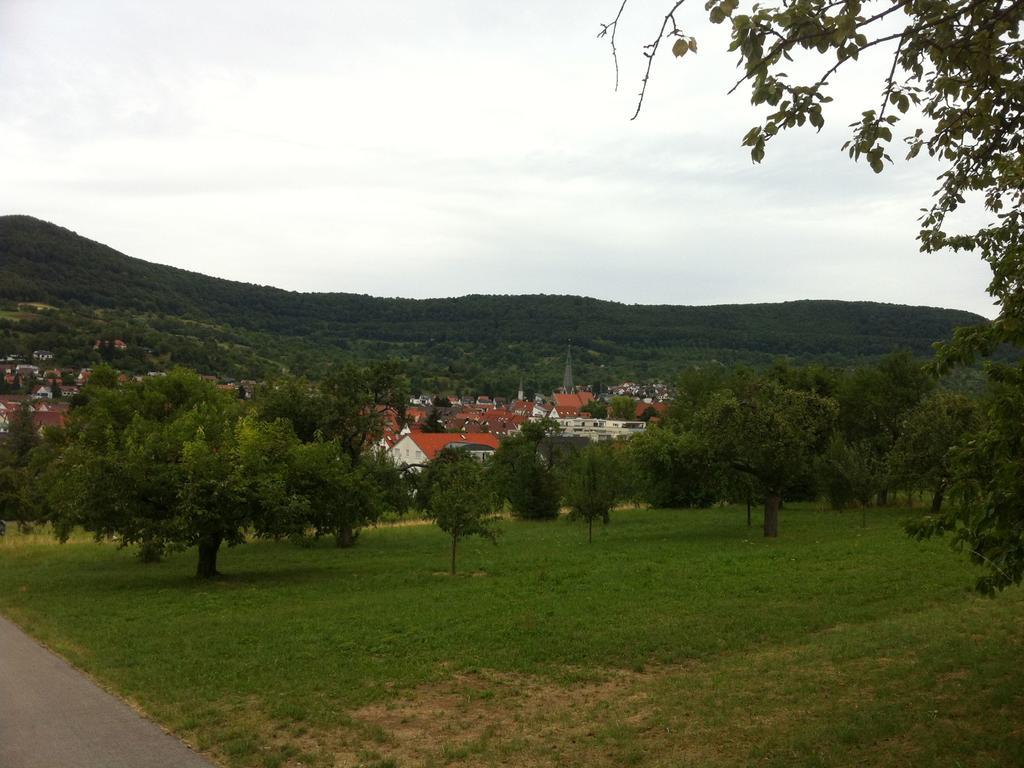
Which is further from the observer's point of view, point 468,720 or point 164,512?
point 164,512

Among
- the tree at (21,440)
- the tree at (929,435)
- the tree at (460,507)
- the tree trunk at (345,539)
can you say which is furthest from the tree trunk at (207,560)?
the tree at (21,440)

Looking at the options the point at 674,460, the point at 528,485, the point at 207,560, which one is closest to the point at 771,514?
the point at 674,460

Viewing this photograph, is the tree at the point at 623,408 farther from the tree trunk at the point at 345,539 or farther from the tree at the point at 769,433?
the tree at the point at 769,433

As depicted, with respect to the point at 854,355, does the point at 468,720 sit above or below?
below

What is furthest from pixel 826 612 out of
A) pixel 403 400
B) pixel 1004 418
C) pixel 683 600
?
pixel 403 400

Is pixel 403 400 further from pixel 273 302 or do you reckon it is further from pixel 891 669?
pixel 273 302

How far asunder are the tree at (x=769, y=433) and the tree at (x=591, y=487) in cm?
654

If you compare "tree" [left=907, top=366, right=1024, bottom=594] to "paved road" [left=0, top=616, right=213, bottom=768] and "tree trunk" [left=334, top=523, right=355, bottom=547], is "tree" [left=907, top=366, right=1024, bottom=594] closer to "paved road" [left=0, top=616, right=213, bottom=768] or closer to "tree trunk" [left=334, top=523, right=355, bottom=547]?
"paved road" [left=0, top=616, right=213, bottom=768]

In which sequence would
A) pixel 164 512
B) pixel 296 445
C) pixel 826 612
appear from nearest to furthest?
1. pixel 826 612
2. pixel 164 512
3. pixel 296 445

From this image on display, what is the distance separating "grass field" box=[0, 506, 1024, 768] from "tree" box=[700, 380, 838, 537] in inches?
213

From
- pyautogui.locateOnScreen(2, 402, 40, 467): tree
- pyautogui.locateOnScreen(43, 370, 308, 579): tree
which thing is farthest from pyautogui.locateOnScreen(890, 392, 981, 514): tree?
pyautogui.locateOnScreen(2, 402, 40, 467): tree

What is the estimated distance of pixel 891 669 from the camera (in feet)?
33.7

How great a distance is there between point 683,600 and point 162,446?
561 inches

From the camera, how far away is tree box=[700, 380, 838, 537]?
29281 mm
